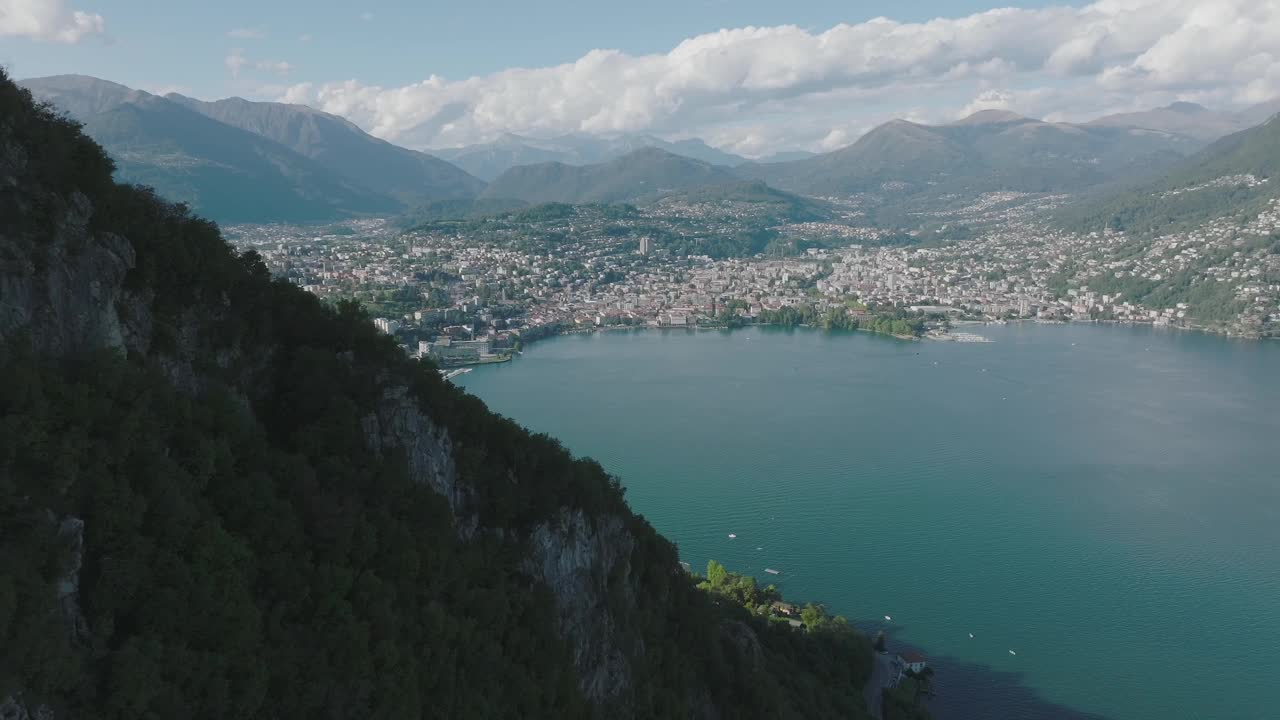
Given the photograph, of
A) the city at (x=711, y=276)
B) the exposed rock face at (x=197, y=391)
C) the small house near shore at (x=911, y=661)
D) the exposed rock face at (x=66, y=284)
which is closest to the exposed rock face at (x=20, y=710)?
the exposed rock face at (x=197, y=391)

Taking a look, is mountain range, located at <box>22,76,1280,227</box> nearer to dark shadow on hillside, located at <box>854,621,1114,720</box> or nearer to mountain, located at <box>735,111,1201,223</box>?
mountain, located at <box>735,111,1201,223</box>

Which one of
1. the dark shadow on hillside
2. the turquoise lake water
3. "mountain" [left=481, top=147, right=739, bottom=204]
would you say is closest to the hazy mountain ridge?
"mountain" [left=481, top=147, right=739, bottom=204]

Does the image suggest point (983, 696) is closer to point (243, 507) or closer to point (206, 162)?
point (243, 507)

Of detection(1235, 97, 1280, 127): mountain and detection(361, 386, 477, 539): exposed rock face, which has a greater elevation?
detection(1235, 97, 1280, 127): mountain

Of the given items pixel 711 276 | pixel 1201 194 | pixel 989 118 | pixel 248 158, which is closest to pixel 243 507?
pixel 711 276

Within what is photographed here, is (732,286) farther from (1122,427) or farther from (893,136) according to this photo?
(893,136)

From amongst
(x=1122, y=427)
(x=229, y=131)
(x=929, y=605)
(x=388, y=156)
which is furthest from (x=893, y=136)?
(x=929, y=605)
